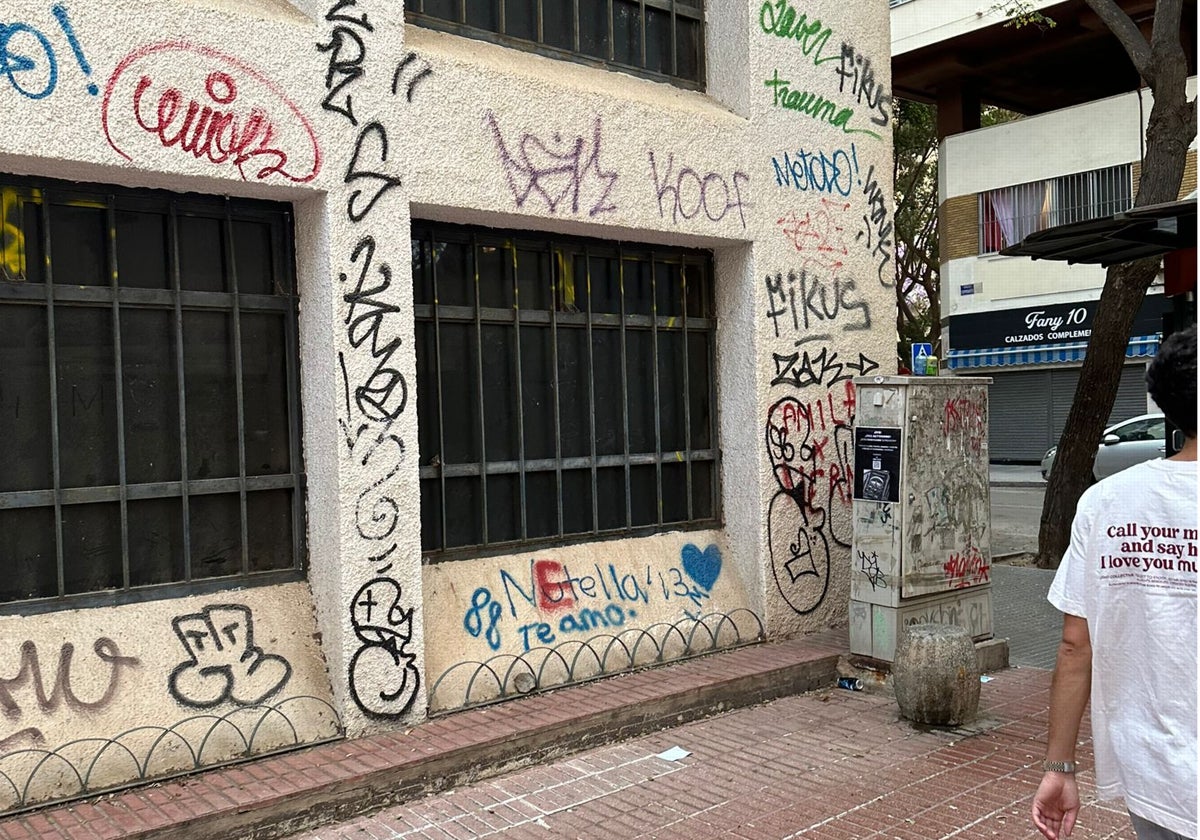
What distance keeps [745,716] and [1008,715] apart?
1.51 metres

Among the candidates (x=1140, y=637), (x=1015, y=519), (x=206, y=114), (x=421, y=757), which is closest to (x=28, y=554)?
(x=421, y=757)

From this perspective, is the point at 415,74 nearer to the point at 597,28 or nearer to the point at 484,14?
the point at 484,14

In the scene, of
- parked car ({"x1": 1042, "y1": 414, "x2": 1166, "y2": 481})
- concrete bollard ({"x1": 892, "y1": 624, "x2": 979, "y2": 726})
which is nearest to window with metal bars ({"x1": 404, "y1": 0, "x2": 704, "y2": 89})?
concrete bollard ({"x1": 892, "y1": 624, "x2": 979, "y2": 726})

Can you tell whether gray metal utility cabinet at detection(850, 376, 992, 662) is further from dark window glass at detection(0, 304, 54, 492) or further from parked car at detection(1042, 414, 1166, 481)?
parked car at detection(1042, 414, 1166, 481)

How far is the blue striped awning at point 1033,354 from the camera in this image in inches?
867

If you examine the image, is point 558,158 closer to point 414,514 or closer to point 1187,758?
point 414,514

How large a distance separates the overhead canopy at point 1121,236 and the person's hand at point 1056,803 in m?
3.64

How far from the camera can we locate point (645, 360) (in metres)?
6.81

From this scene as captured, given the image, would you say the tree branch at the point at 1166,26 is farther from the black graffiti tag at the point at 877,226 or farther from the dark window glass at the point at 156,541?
the dark window glass at the point at 156,541

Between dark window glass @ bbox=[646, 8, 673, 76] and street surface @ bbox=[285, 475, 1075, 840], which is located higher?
dark window glass @ bbox=[646, 8, 673, 76]

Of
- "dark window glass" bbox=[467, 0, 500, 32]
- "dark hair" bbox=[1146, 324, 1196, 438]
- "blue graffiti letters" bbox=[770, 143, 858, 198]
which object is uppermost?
"dark window glass" bbox=[467, 0, 500, 32]

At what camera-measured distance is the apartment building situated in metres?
21.7

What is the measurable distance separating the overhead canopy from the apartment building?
15978mm

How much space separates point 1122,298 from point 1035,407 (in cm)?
1638
